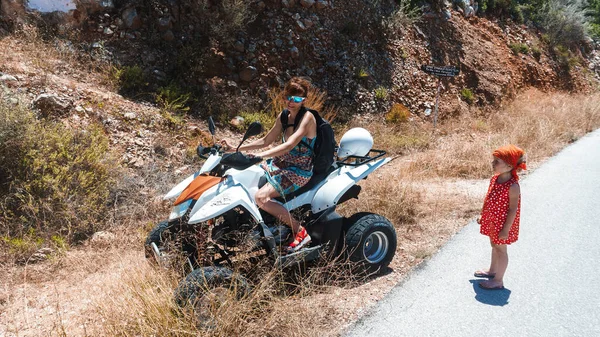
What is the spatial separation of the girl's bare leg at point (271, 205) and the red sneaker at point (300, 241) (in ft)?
0.22

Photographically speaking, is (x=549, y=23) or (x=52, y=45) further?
(x=549, y=23)

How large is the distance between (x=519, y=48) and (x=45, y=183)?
55.7 feet

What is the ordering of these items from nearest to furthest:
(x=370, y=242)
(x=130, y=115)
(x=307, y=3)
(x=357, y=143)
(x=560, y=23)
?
(x=370, y=242) → (x=357, y=143) → (x=130, y=115) → (x=307, y=3) → (x=560, y=23)

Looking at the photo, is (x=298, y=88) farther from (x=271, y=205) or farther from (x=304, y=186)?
(x=271, y=205)

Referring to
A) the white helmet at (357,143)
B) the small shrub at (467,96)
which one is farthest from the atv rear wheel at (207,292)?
the small shrub at (467,96)

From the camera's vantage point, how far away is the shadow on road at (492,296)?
3744 millimetres

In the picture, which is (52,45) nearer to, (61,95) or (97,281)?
(61,95)

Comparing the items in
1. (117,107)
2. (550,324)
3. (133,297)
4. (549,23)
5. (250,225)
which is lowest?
(550,324)

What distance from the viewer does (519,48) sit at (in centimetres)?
1727

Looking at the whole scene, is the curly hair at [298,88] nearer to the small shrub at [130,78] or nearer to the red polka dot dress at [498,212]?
the red polka dot dress at [498,212]

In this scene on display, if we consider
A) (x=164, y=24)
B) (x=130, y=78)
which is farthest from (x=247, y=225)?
(x=164, y=24)

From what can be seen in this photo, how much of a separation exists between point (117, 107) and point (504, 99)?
39.2 feet

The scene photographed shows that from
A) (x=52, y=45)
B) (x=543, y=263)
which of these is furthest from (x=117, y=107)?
(x=543, y=263)

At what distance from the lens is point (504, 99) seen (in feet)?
48.4
